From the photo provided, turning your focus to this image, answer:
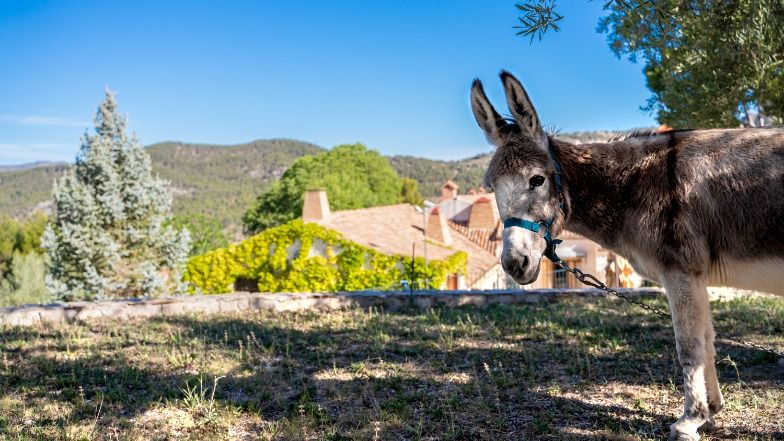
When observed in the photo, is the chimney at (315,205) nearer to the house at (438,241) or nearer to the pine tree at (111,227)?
the house at (438,241)

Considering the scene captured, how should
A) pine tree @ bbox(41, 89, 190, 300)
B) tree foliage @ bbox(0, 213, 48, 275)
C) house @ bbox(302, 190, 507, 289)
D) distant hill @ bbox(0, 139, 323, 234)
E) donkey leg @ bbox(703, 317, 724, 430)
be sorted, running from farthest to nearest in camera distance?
1. distant hill @ bbox(0, 139, 323, 234)
2. tree foliage @ bbox(0, 213, 48, 275)
3. house @ bbox(302, 190, 507, 289)
4. pine tree @ bbox(41, 89, 190, 300)
5. donkey leg @ bbox(703, 317, 724, 430)

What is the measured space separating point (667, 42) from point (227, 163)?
606ft

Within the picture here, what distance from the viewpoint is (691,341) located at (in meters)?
3.92

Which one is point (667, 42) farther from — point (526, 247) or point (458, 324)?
point (526, 247)

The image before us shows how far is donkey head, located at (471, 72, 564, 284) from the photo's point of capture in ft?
13.0

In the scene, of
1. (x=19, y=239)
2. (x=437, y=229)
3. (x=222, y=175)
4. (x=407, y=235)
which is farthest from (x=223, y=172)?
(x=407, y=235)

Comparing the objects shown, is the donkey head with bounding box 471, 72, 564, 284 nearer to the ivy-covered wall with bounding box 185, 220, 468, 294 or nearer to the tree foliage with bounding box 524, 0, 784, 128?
the tree foliage with bounding box 524, 0, 784, 128

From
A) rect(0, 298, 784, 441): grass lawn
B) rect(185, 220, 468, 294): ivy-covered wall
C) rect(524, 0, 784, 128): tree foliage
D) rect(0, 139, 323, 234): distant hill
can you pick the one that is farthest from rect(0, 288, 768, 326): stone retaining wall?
rect(0, 139, 323, 234): distant hill

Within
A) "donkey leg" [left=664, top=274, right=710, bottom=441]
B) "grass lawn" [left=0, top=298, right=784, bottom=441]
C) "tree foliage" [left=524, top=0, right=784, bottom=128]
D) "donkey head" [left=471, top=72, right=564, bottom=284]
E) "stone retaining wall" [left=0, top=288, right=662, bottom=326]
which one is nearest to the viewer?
"donkey leg" [left=664, top=274, right=710, bottom=441]

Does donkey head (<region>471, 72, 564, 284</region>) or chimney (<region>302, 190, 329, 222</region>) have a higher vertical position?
chimney (<region>302, 190, 329, 222</region>)

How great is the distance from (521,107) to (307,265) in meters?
30.0

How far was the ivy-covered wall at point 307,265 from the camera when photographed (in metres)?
31.5

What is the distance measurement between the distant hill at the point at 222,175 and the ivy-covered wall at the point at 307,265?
262 feet

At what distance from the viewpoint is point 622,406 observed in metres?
5.02
